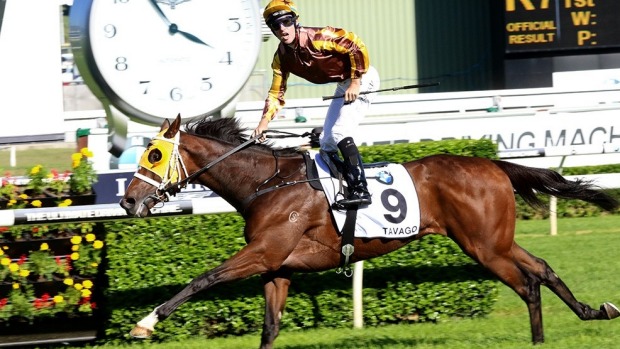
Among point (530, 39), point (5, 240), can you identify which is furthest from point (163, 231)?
point (530, 39)

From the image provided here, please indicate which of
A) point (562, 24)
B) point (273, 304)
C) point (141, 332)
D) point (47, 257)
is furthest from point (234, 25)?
point (562, 24)

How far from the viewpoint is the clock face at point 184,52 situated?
7.23m

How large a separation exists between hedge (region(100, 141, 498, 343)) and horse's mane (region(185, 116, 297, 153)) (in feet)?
2.23

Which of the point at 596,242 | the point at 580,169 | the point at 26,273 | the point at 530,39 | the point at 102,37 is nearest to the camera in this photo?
the point at 26,273

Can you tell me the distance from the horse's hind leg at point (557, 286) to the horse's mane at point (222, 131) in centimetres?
145

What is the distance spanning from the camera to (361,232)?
5727mm

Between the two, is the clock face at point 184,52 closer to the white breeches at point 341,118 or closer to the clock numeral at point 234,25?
the clock numeral at point 234,25

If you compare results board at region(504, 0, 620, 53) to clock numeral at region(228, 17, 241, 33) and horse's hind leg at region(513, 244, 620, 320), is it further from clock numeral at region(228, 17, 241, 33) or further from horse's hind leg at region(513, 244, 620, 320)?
horse's hind leg at region(513, 244, 620, 320)

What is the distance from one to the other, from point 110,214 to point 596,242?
532 cm

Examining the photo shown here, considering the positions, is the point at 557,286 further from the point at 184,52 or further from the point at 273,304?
the point at 184,52

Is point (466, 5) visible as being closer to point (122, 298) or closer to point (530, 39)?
point (530, 39)

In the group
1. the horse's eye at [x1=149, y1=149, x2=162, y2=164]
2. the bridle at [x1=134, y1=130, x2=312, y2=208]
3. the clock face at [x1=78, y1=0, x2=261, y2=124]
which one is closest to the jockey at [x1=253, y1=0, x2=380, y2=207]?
the bridle at [x1=134, y1=130, x2=312, y2=208]

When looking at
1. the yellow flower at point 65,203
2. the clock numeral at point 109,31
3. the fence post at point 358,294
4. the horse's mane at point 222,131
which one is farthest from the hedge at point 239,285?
the clock numeral at point 109,31

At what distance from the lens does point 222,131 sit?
19.4 feet
